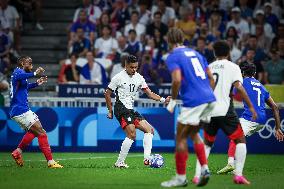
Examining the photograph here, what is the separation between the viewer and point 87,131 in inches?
799

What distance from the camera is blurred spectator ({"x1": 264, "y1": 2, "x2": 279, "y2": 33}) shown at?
81.0ft

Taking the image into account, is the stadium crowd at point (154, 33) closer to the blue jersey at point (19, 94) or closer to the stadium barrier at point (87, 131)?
the stadium barrier at point (87, 131)

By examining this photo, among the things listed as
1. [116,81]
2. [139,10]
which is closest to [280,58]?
[139,10]

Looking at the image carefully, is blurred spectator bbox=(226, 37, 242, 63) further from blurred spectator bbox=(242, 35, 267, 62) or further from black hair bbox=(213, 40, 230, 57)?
black hair bbox=(213, 40, 230, 57)

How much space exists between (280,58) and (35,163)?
29.9 feet

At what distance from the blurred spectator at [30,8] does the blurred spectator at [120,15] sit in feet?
9.61

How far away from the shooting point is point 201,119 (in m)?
12.0

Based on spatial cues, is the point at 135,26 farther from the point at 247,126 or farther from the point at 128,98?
the point at 247,126

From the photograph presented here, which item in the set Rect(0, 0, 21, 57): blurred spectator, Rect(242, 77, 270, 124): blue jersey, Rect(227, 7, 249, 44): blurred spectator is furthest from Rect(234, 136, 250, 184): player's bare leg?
Rect(0, 0, 21, 57): blurred spectator

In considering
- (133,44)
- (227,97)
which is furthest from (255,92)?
(133,44)

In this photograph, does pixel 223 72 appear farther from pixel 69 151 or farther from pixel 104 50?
pixel 104 50

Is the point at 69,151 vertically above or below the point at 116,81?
below

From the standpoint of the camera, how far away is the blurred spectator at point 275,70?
22375 millimetres

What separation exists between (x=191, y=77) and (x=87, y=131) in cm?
887
